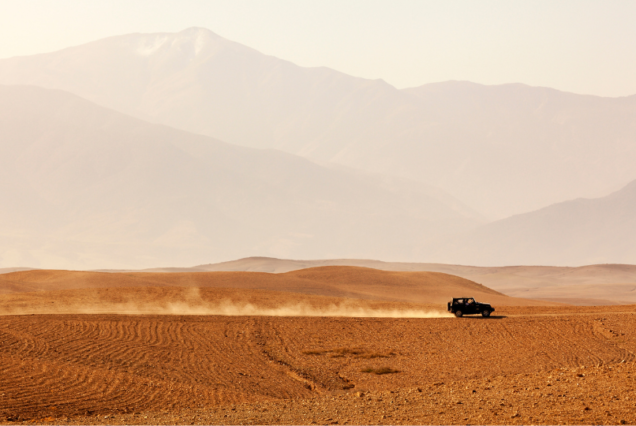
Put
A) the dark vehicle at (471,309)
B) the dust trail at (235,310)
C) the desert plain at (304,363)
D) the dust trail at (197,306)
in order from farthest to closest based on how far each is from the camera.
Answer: the dust trail at (197,306), the dust trail at (235,310), the dark vehicle at (471,309), the desert plain at (304,363)

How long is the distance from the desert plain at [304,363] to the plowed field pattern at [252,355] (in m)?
0.09

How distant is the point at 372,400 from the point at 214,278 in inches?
2105

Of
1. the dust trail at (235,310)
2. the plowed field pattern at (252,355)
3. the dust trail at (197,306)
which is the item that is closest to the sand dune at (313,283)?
the dust trail at (197,306)

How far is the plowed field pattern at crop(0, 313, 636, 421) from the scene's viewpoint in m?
20.3

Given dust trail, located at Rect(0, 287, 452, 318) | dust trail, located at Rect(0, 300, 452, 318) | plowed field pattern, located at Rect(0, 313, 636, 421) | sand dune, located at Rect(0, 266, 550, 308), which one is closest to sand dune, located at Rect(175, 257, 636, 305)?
sand dune, located at Rect(0, 266, 550, 308)

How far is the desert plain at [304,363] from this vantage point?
16.6m

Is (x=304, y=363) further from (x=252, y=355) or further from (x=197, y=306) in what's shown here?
(x=197, y=306)

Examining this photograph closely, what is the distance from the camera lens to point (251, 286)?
6588 cm

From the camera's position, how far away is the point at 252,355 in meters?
28.7

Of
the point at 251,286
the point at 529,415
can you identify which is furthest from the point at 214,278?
the point at 529,415

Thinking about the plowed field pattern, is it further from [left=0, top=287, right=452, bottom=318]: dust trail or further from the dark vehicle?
[left=0, top=287, right=452, bottom=318]: dust trail

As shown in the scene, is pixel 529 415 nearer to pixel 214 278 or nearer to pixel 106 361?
pixel 106 361

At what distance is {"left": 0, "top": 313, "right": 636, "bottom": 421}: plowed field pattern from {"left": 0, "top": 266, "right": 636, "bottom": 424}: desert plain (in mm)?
86

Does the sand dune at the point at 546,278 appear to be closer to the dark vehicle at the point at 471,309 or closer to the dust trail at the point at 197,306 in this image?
the dust trail at the point at 197,306
